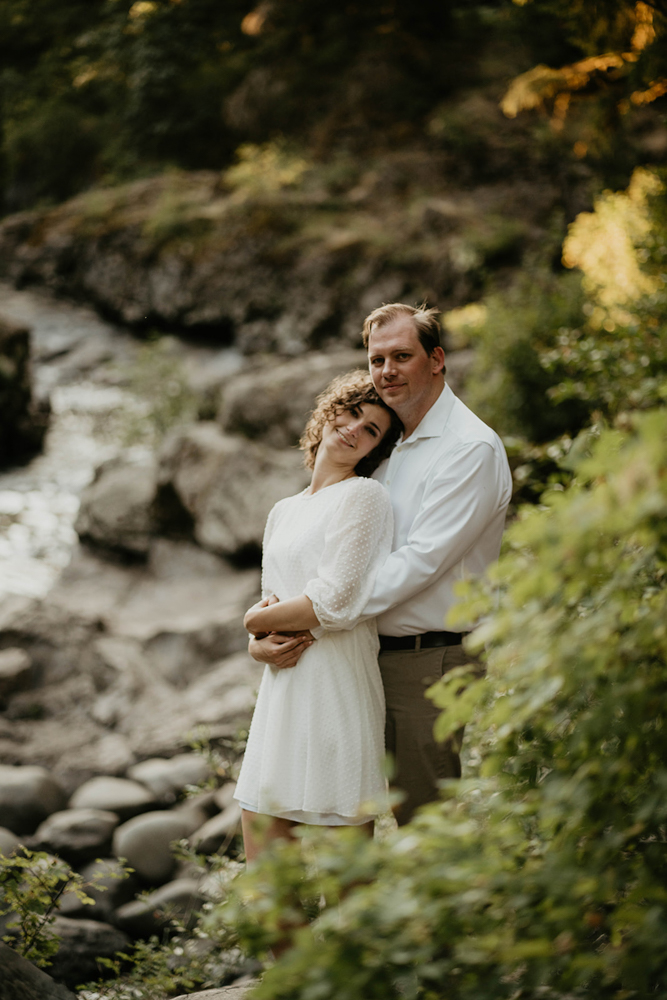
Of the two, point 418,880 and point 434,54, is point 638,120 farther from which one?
point 418,880

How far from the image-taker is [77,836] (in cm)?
478

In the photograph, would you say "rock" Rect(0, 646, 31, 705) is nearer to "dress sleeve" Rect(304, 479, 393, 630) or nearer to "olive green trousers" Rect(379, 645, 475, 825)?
"olive green trousers" Rect(379, 645, 475, 825)

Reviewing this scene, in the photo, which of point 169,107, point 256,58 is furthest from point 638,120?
point 169,107

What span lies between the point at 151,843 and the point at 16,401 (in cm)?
982

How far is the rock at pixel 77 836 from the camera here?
15.5 ft

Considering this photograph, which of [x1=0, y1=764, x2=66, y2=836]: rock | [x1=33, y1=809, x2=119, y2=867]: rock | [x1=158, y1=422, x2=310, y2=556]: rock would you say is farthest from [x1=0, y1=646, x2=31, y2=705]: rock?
[x1=158, y1=422, x2=310, y2=556]: rock

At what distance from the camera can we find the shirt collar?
271 centimetres

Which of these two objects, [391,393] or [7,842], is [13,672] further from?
[391,393]


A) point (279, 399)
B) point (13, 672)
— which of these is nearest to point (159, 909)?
point (13, 672)

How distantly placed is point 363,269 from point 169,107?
36.6 feet

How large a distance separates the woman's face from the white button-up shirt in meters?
0.14

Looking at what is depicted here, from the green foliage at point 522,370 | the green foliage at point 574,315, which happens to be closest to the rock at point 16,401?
the green foliage at point 574,315

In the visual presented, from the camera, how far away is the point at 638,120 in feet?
47.5

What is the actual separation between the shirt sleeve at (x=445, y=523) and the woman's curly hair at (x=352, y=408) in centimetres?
31
